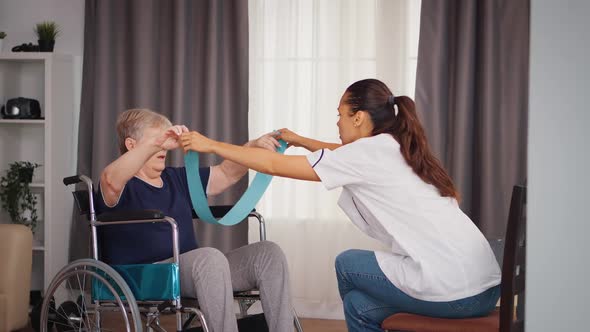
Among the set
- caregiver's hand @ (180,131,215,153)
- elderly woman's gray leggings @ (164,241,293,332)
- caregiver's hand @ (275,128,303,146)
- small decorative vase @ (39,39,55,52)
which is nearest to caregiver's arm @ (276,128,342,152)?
caregiver's hand @ (275,128,303,146)

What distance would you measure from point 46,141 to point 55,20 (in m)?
0.80

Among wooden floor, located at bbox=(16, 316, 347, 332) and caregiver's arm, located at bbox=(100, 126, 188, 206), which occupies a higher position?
caregiver's arm, located at bbox=(100, 126, 188, 206)

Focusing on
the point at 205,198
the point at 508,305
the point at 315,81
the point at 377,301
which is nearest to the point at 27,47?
the point at 315,81

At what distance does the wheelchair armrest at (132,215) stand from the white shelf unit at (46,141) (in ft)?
6.18

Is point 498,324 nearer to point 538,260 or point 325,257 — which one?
point 538,260

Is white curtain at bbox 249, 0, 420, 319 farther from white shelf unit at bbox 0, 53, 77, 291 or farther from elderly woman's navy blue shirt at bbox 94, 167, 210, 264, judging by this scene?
elderly woman's navy blue shirt at bbox 94, 167, 210, 264

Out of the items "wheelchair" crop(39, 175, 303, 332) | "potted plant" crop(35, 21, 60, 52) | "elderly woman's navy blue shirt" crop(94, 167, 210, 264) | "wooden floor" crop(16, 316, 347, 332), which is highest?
"potted plant" crop(35, 21, 60, 52)

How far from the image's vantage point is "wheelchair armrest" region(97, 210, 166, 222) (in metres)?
2.19

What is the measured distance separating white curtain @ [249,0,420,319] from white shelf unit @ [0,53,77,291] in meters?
1.07

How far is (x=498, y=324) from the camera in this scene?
184 cm

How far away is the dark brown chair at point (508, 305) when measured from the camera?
5.51ft

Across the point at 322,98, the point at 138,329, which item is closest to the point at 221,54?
the point at 322,98

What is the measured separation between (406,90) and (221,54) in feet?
3.41

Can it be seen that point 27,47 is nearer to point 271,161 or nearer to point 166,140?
point 166,140
